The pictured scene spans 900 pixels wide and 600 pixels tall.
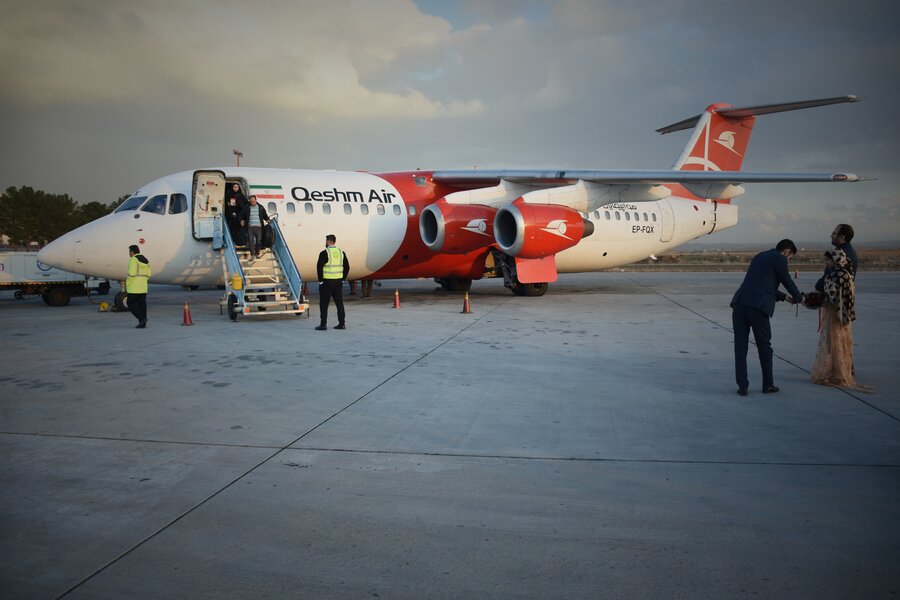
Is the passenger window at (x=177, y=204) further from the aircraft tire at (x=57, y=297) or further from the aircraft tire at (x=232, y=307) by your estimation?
the aircraft tire at (x=57, y=297)

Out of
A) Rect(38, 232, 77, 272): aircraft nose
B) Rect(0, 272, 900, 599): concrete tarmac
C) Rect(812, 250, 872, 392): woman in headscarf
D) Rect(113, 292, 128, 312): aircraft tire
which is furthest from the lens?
Rect(113, 292, 128, 312): aircraft tire

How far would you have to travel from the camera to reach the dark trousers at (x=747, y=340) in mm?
6445

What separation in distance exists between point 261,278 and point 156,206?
279 cm

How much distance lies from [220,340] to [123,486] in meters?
6.19

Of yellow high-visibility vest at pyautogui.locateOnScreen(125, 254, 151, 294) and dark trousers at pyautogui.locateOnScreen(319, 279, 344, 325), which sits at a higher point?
yellow high-visibility vest at pyautogui.locateOnScreen(125, 254, 151, 294)

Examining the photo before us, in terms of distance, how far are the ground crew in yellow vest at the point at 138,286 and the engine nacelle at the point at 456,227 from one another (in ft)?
21.6

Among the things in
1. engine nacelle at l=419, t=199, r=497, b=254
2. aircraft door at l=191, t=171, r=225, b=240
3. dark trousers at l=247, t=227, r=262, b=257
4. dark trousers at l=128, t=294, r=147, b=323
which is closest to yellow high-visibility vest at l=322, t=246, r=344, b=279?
dark trousers at l=247, t=227, r=262, b=257

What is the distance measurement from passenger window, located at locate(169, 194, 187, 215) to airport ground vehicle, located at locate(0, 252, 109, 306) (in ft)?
17.3

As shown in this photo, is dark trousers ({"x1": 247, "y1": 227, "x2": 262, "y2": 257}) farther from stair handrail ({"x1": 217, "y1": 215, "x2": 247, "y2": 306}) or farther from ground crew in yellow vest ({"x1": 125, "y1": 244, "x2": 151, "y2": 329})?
ground crew in yellow vest ({"x1": 125, "y1": 244, "x2": 151, "y2": 329})

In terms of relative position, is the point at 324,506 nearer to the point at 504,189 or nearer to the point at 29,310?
the point at 504,189

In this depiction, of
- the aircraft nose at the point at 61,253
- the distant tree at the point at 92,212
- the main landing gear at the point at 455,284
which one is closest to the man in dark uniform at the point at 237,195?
the aircraft nose at the point at 61,253

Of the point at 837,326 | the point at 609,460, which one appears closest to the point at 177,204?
the point at 609,460

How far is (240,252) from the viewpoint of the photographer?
561 inches

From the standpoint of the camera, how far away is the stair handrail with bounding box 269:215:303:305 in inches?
518
